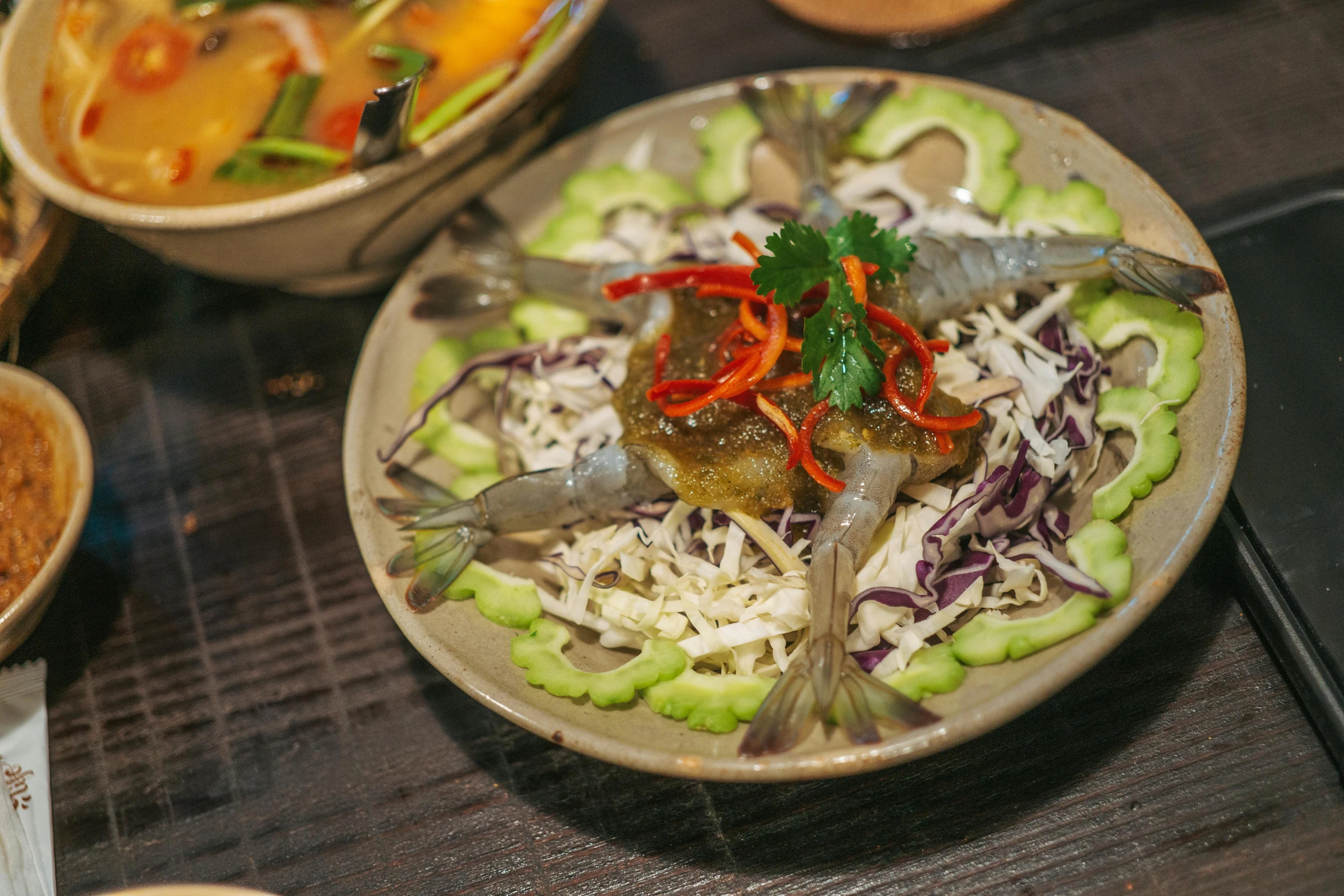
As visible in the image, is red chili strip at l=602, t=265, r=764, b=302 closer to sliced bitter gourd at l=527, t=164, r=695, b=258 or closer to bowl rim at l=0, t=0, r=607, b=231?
sliced bitter gourd at l=527, t=164, r=695, b=258

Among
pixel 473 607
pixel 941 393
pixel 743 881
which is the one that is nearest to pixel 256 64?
pixel 473 607

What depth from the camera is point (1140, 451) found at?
2182mm

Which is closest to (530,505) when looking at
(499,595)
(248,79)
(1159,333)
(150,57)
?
(499,595)

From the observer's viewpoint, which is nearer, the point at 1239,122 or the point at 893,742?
the point at 893,742

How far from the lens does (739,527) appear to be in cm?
238

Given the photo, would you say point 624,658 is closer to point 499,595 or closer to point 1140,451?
point 499,595

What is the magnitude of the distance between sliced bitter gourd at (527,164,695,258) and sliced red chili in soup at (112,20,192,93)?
1.56m

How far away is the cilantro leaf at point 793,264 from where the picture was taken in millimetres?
2293

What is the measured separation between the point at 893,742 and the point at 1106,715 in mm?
728

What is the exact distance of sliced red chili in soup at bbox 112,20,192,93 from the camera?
3.37 m

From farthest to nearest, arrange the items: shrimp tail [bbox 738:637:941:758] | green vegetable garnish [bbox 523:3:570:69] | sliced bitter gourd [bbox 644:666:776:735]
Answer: green vegetable garnish [bbox 523:3:570:69] < sliced bitter gourd [bbox 644:666:776:735] < shrimp tail [bbox 738:637:941:758]

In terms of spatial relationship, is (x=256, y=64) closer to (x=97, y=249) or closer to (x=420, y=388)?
(x=97, y=249)

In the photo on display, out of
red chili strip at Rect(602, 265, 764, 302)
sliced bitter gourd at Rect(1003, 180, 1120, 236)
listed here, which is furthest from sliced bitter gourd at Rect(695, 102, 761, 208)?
sliced bitter gourd at Rect(1003, 180, 1120, 236)

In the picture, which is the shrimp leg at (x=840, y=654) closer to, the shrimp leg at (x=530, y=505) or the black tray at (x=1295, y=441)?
the shrimp leg at (x=530, y=505)
